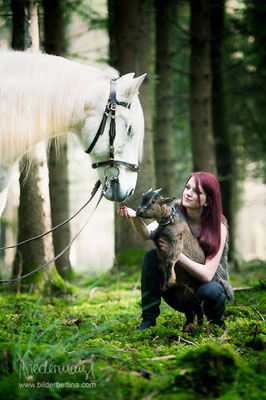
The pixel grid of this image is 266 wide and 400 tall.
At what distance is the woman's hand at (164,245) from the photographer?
Result: 9.91 ft

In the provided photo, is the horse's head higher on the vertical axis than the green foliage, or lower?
higher

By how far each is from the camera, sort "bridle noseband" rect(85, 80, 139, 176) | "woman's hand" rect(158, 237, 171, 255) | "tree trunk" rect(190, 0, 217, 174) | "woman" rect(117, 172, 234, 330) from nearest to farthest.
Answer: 1. "woman's hand" rect(158, 237, 171, 255)
2. "woman" rect(117, 172, 234, 330)
3. "bridle noseband" rect(85, 80, 139, 176)
4. "tree trunk" rect(190, 0, 217, 174)

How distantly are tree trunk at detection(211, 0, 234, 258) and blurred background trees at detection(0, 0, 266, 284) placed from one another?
0.03m

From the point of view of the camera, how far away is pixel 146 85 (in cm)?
663

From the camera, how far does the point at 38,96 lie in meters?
3.37

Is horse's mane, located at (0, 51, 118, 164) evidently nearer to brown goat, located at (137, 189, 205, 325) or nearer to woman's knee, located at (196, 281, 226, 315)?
brown goat, located at (137, 189, 205, 325)

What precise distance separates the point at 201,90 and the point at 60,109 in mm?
5277

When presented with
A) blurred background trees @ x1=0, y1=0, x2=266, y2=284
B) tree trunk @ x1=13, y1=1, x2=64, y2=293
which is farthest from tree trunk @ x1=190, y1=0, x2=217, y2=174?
tree trunk @ x1=13, y1=1, x2=64, y2=293

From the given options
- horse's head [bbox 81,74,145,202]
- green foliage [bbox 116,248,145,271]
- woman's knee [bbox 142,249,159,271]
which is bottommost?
green foliage [bbox 116,248,145,271]

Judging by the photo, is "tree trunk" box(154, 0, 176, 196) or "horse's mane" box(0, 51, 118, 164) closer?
"horse's mane" box(0, 51, 118, 164)

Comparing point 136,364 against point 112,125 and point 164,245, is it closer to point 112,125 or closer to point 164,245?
point 164,245

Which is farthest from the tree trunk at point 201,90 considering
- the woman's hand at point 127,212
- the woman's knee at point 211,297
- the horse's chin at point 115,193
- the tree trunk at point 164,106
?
the woman's hand at point 127,212

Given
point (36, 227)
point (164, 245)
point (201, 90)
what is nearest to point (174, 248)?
point (164, 245)

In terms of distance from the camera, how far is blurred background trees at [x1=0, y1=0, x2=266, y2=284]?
672 centimetres
